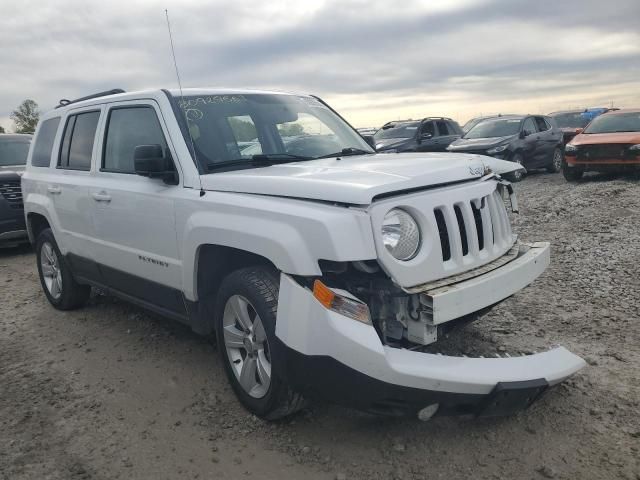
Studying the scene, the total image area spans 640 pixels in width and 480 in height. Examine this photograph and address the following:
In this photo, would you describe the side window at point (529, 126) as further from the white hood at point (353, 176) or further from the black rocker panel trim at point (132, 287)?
the black rocker panel trim at point (132, 287)

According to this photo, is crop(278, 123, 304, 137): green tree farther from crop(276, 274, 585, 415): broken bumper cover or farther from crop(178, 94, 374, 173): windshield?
crop(276, 274, 585, 415): broken bumper cover

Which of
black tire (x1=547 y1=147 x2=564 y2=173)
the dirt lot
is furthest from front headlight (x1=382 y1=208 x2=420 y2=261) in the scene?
black tire (x1=547 y1=147 x2=564 y2=173)

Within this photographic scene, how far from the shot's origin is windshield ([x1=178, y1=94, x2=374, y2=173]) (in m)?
3.74

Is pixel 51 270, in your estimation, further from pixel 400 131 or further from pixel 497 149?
pixel 400 131

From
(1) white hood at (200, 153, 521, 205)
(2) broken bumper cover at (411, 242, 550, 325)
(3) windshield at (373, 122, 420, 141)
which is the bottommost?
(2) broken bumper cover at (411, 242, 550, 325)

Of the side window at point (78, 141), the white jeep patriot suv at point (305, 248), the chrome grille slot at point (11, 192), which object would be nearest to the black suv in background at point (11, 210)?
the chrome grille slot at point (11, 192)

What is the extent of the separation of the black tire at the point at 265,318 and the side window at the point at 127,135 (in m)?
1.22

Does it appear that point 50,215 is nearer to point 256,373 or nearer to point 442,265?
point 256,373

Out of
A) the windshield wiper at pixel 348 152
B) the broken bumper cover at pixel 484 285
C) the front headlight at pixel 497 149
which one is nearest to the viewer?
the broken bumper cover at pixel 484 285

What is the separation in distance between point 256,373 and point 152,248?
123 cm

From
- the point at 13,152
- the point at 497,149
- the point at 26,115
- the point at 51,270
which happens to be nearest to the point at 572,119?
the point at 497,149

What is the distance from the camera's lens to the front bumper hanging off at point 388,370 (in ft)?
8.36

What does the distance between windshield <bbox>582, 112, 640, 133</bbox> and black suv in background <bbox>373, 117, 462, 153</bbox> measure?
169 inches

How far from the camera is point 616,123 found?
1245 cm
